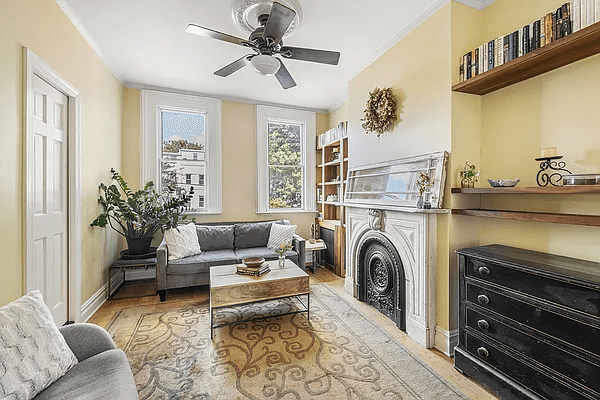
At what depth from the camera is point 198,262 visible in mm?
3562

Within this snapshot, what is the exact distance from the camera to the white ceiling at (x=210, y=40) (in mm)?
2443

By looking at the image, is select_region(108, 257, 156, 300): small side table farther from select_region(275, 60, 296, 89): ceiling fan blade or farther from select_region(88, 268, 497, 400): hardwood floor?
select_region(275, 60, 296, 89): ceiling fan blade

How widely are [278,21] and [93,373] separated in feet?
7.58

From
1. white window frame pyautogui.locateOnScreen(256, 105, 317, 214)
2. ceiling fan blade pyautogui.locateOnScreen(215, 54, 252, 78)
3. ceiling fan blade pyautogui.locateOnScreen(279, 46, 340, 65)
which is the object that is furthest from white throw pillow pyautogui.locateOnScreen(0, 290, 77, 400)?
white window frame pyautogui.locateOnScreen(256, 105, 317, 214)

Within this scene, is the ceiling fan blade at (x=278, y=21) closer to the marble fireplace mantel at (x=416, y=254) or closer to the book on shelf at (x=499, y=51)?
the book on shelf at (x=499, y=51)

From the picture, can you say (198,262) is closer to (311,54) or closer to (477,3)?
(311,54)

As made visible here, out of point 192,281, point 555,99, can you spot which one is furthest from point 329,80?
point 192,281

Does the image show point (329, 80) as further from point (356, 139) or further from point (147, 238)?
point (147, 238)

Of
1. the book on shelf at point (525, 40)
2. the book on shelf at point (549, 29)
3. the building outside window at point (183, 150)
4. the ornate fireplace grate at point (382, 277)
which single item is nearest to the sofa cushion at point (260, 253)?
the ornate fireplace grate at point (382, 277)

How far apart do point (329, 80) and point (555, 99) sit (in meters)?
2.64

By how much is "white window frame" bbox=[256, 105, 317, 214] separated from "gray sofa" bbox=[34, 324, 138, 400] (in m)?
3.42

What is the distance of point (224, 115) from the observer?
4719mm

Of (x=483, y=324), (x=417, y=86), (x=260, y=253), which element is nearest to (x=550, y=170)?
(x=483, y=324)

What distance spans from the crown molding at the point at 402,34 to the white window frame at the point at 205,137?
2.34 metres
